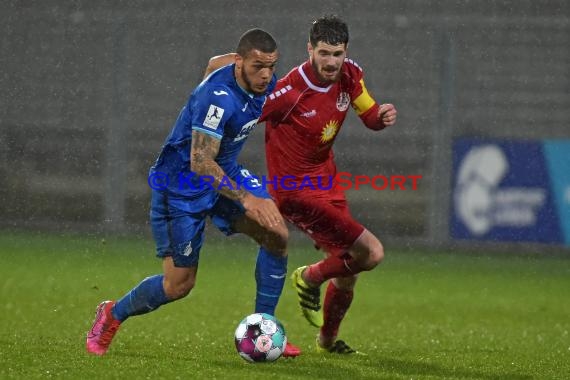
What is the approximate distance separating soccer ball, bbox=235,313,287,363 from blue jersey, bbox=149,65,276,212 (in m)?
0.77

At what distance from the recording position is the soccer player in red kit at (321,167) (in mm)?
7188

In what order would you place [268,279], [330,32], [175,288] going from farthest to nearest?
1. [330,32]
2. [268,279]
3. [175,288]

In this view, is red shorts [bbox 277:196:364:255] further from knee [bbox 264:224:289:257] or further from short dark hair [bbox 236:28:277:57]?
short dark hair [bbox 236:28:277:57]

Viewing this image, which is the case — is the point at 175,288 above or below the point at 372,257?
below

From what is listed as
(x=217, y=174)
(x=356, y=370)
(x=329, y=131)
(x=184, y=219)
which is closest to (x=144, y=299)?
(x=184, y=219)

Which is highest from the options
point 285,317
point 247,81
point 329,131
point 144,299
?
point 247,81

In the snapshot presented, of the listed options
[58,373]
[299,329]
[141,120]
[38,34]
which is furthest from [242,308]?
[38,34]

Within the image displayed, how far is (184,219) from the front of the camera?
658 centimetres

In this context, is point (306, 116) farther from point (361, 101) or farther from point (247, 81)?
point (247, 81)

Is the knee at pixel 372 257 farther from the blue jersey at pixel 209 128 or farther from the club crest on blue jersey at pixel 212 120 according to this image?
the club crest on blue jersey at pixel 212 120

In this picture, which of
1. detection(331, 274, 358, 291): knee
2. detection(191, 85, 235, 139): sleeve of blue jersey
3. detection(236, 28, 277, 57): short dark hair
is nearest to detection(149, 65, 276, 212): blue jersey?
detection(191, 85, 235, 139): sleeve of blue jersey

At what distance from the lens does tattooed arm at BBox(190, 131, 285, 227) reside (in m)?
6.14

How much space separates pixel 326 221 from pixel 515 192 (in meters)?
6.47

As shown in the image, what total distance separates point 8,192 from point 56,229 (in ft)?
Result: 3.23
